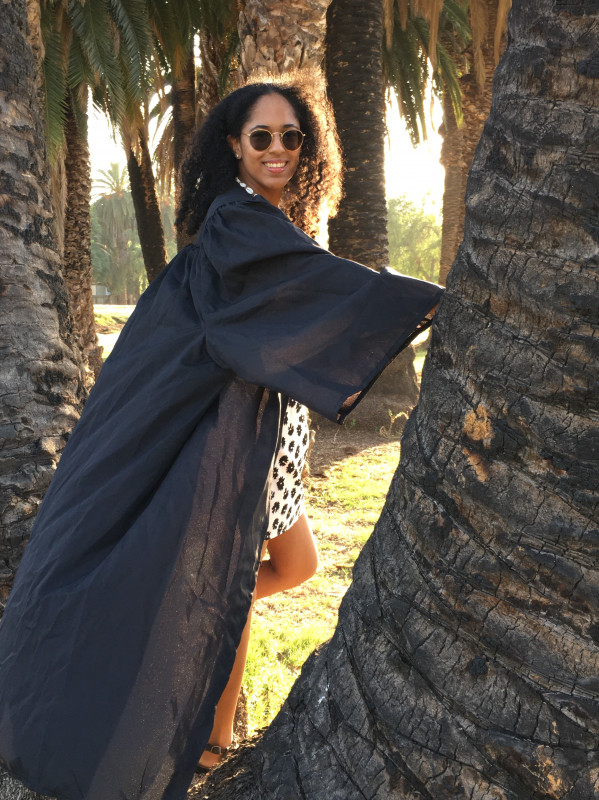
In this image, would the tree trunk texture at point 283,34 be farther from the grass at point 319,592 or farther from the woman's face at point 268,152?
the woman's face at point 268,152

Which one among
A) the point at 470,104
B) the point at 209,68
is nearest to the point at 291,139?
the point at 209,68

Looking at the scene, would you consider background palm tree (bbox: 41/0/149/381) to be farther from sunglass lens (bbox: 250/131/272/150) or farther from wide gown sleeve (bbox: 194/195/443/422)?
wide gown sleeve (bbox: 194/195/443/422)

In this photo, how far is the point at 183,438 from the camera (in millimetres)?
1852

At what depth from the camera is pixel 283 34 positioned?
5.91 metres

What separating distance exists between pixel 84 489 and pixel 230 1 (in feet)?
27.9

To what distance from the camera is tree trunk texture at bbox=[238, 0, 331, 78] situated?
589 centimetres

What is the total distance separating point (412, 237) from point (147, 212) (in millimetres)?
31104

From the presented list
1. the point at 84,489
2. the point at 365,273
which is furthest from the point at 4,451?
the point at 365,273

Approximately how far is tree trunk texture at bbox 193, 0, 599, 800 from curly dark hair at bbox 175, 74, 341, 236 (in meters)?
1.11

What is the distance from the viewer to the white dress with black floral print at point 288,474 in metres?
2.21

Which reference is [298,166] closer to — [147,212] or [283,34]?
[283,34]

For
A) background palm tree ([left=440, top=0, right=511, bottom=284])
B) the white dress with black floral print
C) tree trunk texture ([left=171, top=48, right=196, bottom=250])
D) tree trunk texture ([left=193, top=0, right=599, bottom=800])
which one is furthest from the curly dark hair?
tree trunk texture ([left=171, top=48, right=196, bottom=250])

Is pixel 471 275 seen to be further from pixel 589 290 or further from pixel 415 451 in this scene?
pixel 415 451

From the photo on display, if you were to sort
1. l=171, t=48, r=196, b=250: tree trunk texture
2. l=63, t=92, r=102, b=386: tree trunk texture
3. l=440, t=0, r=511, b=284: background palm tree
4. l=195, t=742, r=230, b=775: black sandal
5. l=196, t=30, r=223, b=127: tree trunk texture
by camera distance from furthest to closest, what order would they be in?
l=171, t=48, r=196, b=250: tree trunk texture → l=440, t=0, r=511, b=284: background palm tree → l=63, t=92, r=102, b=386: tree trunk texture → l=196, t=30, r=223, b=127: tree trunk texture → l=195, t=742, r=230, b=775: black sandal
